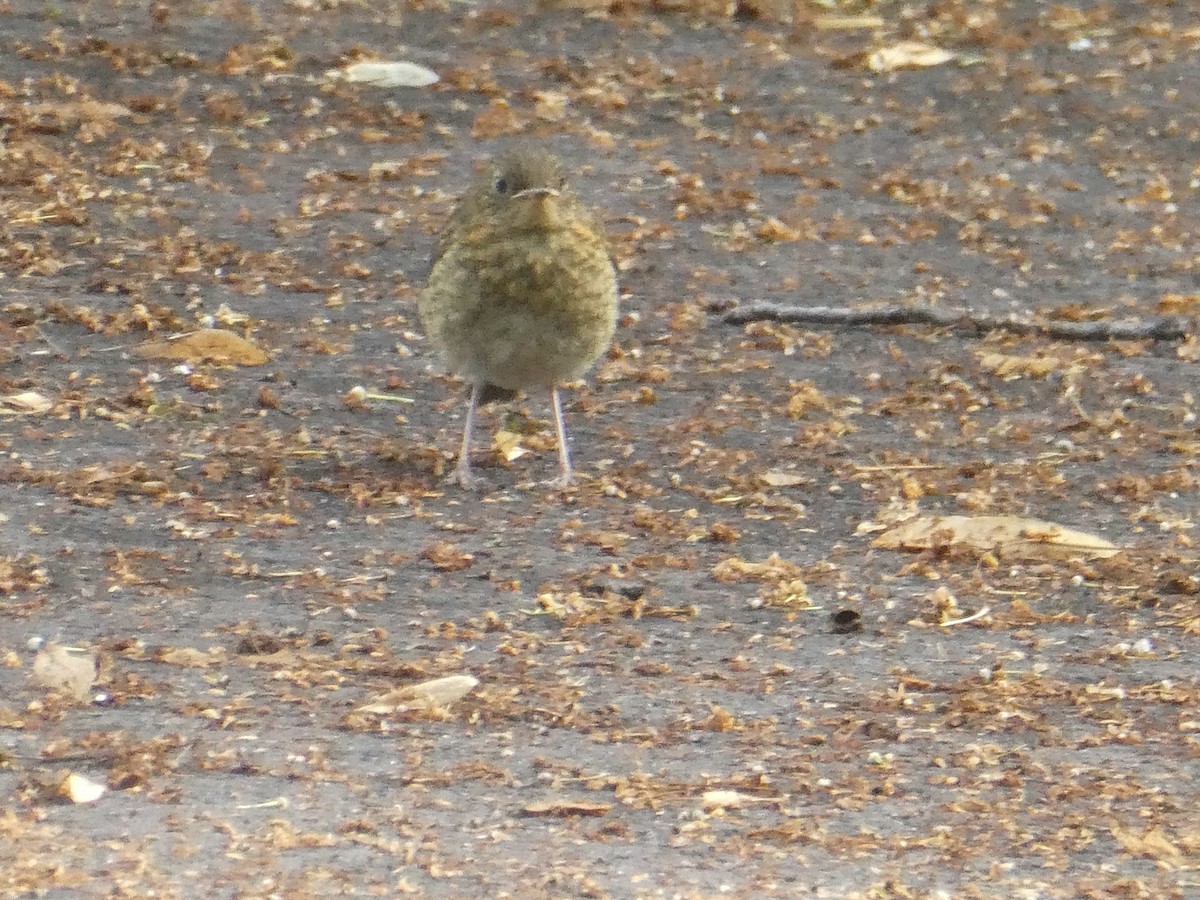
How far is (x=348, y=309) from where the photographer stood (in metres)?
7.52

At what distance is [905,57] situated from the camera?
10.6 m

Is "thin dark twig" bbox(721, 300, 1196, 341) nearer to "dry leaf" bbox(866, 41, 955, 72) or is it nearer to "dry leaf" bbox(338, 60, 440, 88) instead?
"dry leaf" bbox(338, 60, 440, 88)

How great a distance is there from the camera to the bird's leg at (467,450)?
6.18m

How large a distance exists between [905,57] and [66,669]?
7073 millimetres

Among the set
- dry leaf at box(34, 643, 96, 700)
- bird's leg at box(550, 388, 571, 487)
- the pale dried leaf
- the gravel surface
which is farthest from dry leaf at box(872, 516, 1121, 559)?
dry leaf at box(34, 643, 96, 700)

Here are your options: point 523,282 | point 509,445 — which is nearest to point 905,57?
point 509,445

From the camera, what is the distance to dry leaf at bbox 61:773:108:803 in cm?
397

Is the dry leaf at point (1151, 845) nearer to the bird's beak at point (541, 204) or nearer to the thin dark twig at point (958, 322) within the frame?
the bird's beak at point (541, 204)

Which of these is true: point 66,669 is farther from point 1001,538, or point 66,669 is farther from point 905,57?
point 905,57

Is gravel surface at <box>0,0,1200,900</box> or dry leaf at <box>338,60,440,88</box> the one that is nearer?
gravel surface at <box>0,0,1200,900</box>

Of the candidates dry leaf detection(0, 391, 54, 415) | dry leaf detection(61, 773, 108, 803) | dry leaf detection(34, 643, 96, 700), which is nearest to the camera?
dry leaf detection(61, 773, 108, 803)

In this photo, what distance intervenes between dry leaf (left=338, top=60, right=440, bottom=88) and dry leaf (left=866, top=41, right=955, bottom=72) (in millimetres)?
2265

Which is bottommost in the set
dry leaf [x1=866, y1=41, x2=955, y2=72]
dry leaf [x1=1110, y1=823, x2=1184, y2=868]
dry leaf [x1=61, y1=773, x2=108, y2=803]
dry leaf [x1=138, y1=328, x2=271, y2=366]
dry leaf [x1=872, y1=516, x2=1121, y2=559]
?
dry leaf [x1=872, y1=516, x2=1121, y2=559]

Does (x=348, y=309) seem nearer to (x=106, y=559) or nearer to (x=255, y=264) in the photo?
(x=255, y=264)
